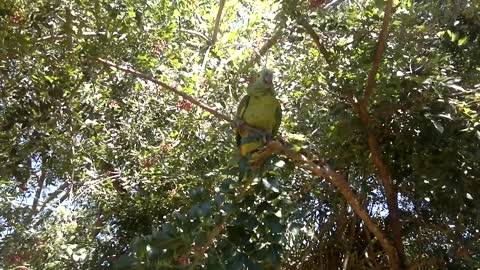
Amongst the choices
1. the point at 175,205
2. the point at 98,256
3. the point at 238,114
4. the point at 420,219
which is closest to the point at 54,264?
the point at 98,256

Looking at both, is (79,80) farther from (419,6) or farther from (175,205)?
(419,6)

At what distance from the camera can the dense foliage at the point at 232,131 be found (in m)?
3.26

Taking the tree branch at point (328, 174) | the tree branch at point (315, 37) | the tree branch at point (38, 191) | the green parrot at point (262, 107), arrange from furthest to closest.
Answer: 1. the tree branch at point (38, 191)
2. the green parrot at point (262, 107)
3. the tree branch at point (315, 37)
4. the tree branch at point (328, 174)

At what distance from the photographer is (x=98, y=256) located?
4.73 meters

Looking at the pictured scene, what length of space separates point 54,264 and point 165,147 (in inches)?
47.1

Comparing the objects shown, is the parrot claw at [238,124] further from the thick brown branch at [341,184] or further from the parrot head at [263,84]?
the thick brown branch at [341,184]

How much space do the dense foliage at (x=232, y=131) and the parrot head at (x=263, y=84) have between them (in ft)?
0.89

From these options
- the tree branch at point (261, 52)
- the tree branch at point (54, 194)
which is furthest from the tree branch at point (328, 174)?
the tree branch at point (54, 194)

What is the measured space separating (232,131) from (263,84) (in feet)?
1.67

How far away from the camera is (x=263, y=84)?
370 centimetres

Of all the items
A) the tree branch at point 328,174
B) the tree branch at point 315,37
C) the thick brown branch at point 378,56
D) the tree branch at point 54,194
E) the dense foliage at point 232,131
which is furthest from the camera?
the tree branch at point 54,194

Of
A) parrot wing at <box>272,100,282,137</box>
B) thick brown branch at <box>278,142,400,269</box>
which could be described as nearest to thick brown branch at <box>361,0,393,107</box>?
thick brown branch at <box>278,142,400,269</box>

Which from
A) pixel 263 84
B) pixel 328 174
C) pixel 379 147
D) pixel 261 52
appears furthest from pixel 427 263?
pixel 261 52

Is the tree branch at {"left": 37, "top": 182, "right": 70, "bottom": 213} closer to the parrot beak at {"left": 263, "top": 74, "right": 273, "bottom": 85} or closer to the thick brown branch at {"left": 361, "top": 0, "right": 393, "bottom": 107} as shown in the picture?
the parrot beak at {"left": 263, "top": 74, "right": 273, "bottom": 85}
